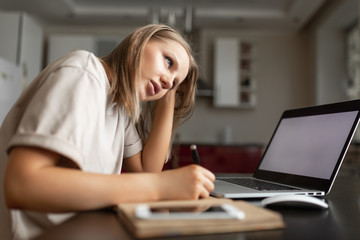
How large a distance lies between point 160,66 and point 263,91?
3.93 metres

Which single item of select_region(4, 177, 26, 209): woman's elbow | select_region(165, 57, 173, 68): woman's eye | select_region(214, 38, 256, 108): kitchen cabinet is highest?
select_region(214, 38, 256, 108): kitchen cabinet

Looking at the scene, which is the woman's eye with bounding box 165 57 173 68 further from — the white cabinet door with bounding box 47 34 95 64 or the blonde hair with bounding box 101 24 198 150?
the white cabinet door with bounding box 47 34 95 64

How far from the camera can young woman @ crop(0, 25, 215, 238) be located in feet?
1.74

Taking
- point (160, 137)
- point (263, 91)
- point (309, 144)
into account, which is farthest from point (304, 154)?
point (263, 91)

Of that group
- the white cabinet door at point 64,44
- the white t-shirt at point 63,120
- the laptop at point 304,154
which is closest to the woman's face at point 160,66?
the white t-shirt at point 63,120

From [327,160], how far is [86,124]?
23.3 inches

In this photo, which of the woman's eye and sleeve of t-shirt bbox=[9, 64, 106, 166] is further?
the woman's eye

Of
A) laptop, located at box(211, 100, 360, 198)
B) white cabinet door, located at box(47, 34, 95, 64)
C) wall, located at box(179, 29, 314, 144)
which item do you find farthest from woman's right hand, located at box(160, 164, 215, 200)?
white cabinet door, located at box(47, 34, 95, 64)

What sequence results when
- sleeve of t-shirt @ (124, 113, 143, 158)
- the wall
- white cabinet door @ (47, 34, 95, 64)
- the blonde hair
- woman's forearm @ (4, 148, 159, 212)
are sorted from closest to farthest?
woman's forearm @ (4, 148, 159, 212)
the blonde hair
sleeve of t-shirt @ (124, 113, 143, 158)
white cabinet door @ (47, 34, 95, 64)
the wall

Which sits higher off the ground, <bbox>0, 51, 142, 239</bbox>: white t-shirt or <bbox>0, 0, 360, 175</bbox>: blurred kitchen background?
<bbox>0, 0, 360, 175</bbox>: blurred kitchen background

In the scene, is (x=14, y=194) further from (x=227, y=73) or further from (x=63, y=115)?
(x=227, y=73)

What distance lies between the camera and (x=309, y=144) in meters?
0.97

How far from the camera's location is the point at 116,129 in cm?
87

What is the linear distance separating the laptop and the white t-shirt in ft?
0.97
